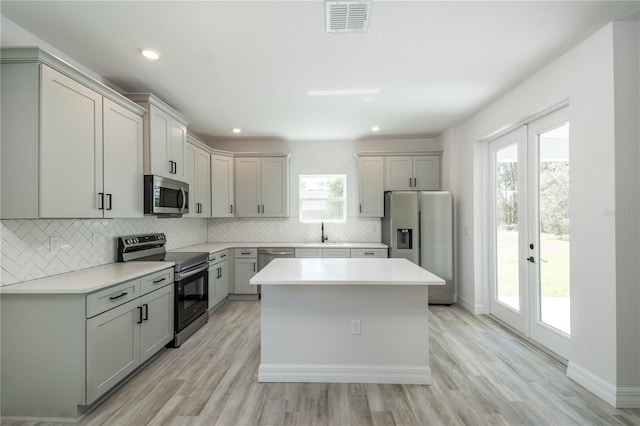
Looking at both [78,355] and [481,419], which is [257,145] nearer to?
[78,355]

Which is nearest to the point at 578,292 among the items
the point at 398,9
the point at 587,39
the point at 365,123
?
the point at 587,39

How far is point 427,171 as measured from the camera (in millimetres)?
4855

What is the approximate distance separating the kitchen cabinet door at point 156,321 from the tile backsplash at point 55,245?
0.66 meters

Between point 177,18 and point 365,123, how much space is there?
2824mm

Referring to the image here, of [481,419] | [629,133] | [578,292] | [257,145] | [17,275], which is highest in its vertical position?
[257,145]

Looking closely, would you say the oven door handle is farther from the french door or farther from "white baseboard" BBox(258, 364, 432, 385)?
the french door

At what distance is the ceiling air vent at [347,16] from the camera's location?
180 cm

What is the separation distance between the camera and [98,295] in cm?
204

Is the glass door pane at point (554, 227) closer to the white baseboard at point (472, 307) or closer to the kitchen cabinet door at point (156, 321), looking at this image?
the white baseboard at point (472, 307)

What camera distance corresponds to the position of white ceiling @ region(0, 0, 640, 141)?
1.90 meters

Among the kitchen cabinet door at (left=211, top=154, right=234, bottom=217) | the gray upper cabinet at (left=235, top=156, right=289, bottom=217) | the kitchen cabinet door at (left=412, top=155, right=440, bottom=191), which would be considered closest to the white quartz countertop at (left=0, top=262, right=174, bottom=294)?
the kitchen cabinet door at (left=211, top=154, right=234, bottom=217)

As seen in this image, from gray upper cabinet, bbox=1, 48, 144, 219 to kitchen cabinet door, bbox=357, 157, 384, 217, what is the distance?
11.4 feet

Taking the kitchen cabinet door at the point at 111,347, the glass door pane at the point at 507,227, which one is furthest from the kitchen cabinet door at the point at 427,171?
the kitchen cabinet door at the point at 111,347

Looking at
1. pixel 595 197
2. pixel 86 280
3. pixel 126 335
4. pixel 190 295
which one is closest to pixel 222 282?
pixel 190 295
